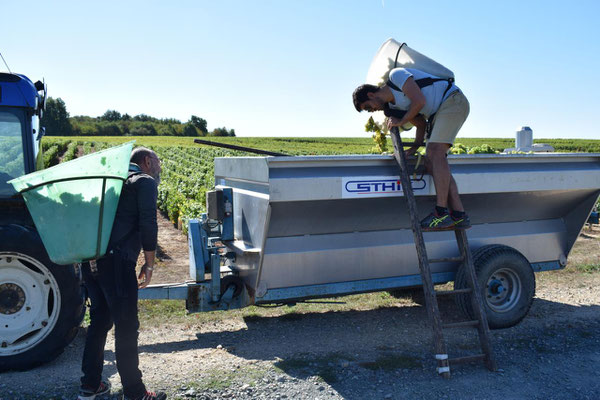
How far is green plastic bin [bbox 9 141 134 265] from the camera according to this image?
3.60 m

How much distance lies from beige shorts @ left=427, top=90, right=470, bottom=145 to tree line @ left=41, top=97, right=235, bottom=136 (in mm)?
75956

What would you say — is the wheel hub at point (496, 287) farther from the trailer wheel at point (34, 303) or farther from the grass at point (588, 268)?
the trailer wheel at point (34, 303)

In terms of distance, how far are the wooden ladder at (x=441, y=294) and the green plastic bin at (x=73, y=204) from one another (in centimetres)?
241

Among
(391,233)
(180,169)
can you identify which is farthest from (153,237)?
(180,169)

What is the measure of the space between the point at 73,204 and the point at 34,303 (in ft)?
4.79

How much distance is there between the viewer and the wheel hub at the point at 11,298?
179 inches

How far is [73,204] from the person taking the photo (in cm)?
361

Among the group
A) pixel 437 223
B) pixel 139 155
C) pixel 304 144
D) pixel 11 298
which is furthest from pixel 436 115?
pixel 304 144

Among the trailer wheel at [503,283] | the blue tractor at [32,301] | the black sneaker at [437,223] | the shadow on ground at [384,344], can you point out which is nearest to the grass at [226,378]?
the shadow on ground at [384,344]

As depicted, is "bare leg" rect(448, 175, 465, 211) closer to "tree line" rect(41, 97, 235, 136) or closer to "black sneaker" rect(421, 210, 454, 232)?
"black sneaker" rect(421, 210, 454, 232)

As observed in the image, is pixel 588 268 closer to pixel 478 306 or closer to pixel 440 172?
pixel 478 306

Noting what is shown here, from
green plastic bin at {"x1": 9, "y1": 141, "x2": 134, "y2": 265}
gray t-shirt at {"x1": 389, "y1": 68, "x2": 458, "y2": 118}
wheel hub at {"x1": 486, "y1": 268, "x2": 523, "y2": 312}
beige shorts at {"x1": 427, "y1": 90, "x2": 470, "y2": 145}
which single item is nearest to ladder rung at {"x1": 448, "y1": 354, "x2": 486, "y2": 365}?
wheel hub at {"x1": 486, "y1": 268, "x2": 523, "y2": 312}

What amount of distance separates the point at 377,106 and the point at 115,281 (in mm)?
2702

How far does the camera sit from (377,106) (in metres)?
5.00
